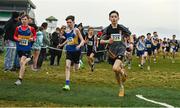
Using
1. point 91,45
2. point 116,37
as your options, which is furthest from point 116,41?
point 91,45

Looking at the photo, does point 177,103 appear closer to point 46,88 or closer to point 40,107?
point 40,107

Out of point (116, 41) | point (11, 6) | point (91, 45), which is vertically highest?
point (11, 6)

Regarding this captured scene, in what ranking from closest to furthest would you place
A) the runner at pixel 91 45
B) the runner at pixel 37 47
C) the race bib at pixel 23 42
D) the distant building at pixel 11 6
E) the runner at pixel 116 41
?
the runner at pixel 116 41, the race bib at pixel 23 42, the runner at pixel 37 47, the runner at pixel 91 45, the distant building at pixel 11 6

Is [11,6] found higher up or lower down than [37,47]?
higher up

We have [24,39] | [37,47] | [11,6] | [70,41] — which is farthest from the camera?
[11,6]

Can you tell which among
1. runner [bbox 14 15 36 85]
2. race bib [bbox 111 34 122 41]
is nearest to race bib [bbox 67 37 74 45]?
runner [bbox 14 15 36 85]

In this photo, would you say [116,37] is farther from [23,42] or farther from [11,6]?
[11,6]

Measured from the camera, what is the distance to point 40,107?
9055 millimetres

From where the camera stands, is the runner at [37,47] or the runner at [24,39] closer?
the runner at [24,39]

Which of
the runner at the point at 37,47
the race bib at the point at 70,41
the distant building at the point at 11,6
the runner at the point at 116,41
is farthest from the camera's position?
the distant building at the point at 11,6

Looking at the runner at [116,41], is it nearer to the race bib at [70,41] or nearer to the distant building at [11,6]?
the race bib at [70,41]

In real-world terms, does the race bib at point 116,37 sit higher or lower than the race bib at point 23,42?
higher

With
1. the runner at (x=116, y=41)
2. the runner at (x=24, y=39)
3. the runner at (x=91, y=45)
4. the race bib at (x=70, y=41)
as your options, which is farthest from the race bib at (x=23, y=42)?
the runner at (x=91, y=45)

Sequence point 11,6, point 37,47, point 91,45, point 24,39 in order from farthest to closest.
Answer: point 11,6, point 91,45, point 37,47, point 24,39
